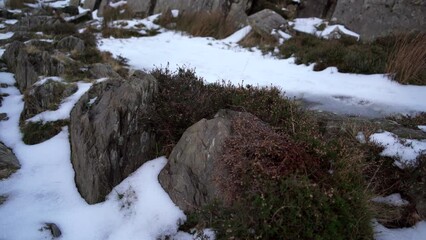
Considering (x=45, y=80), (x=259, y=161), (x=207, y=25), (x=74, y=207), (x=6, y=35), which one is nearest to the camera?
(x=259, y=161)

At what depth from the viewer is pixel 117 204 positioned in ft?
12.2

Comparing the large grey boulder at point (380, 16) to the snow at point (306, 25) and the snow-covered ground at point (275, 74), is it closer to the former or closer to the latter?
the snow at point (306, 25)

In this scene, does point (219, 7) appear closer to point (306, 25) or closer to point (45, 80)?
point (306, 25)

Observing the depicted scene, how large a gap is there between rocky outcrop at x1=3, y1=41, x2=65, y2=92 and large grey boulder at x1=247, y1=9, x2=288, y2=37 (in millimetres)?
6554

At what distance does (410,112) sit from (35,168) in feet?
20.1

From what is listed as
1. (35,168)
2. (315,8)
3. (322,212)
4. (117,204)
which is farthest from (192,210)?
(315,8)

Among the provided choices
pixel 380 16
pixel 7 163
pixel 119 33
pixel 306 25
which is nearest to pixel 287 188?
pixel 7 163

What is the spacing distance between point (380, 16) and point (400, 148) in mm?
8273

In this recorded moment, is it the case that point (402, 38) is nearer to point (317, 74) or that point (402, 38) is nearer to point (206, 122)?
point (317, 74)

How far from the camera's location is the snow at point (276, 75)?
603 centimetres

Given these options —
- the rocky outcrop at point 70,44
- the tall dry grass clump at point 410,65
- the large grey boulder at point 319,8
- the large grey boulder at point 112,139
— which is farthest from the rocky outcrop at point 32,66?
the large grey boulder at point 319,8

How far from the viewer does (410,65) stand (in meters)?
6.72

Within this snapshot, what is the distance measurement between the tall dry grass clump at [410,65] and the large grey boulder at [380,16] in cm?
260

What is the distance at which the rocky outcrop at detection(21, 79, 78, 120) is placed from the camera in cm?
561
